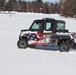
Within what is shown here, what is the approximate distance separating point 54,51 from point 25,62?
3.59 meters

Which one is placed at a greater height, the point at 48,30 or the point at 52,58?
the point at 48,30

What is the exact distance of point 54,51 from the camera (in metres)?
14.8

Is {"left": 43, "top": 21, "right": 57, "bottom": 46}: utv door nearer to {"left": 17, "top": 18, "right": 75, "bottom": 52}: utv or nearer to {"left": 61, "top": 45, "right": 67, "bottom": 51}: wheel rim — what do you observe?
{"left": 17, "top": 18, "right": 75, "bottom": 52}: utv

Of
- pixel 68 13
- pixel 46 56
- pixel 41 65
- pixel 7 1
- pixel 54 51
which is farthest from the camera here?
pixel 7 1

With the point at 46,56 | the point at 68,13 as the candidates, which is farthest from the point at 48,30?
the point at 68,13

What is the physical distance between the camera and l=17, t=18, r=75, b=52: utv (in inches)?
573

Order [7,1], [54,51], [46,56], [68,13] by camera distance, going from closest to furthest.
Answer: [46,56], [54,51], [68,13], [7,1]

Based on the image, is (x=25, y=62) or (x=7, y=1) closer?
(x=25, y=62)

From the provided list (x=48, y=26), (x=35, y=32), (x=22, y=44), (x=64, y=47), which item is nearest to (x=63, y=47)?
(x=64, y=47)

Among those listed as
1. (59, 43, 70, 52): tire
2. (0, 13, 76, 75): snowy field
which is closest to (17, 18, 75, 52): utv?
(59, 43, 70, 52): tire

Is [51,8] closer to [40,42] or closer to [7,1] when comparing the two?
[7,1]

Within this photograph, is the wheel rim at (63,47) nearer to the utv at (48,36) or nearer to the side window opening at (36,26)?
the utv at (48,36)

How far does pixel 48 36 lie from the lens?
583 inches

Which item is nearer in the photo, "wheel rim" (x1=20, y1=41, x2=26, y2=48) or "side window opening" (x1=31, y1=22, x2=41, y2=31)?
"side window opening" (x1=31, y1=22, x2=41, y2=31)
